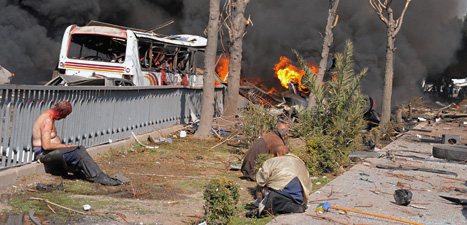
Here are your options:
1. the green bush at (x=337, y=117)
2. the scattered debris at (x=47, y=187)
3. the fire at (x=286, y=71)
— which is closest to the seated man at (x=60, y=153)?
the scattered debris at (x=47, y=187)

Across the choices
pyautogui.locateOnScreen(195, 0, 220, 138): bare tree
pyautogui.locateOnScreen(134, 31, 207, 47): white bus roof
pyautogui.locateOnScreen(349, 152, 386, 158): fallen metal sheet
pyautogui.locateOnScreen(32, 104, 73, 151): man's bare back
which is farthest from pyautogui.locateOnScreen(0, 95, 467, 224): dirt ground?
pyautogui.locateOnScreen(134, 31, 207, 47): white bus roof

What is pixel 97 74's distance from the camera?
1395cm

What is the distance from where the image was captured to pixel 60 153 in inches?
270

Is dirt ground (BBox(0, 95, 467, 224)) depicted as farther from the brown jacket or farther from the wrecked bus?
the wrecked bus

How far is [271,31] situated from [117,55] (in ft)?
67.2

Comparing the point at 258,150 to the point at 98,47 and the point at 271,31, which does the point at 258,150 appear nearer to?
the point at 98,47

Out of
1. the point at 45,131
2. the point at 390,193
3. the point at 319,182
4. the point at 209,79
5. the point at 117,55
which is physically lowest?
the point at 319,182

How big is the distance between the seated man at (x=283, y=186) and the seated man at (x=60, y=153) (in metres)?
2.33

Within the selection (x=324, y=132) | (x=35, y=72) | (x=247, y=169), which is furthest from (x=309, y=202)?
(x=35, y=72)

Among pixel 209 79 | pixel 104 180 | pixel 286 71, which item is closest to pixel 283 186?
pixel 104 180

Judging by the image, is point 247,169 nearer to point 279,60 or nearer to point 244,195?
point 244,195

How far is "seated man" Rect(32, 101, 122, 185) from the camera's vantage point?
688cm

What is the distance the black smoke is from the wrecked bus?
884 centimetres

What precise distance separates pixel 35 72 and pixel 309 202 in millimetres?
→ 20520
